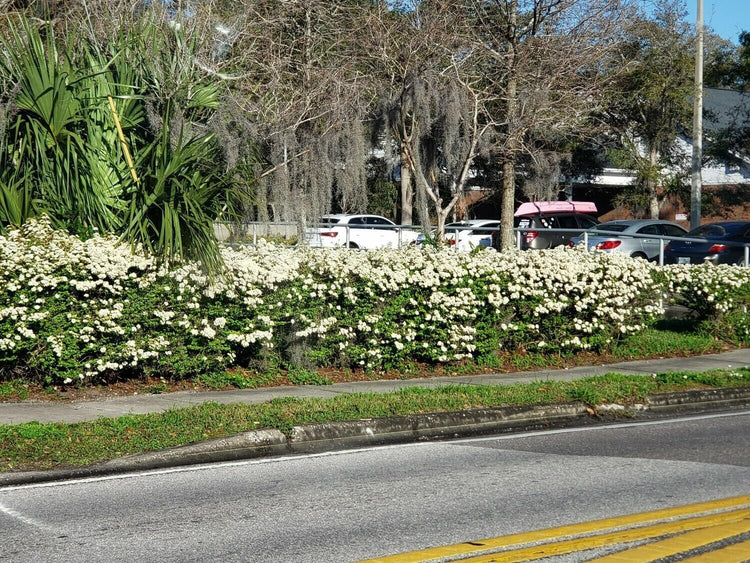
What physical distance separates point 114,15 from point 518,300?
358 inches

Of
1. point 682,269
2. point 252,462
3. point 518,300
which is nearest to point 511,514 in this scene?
point 252,462

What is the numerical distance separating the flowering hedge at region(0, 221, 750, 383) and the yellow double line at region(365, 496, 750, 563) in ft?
20.1

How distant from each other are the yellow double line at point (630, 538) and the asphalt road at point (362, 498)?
0.18 metres

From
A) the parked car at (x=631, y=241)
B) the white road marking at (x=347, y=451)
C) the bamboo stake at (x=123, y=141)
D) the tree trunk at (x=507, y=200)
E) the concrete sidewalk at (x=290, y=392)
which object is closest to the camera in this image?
the white road marking at (x=347, y=451)

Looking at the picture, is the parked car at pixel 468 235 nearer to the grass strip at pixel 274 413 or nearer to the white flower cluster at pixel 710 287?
the white flower cluster at pixel 710 287

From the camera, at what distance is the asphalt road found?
240 inches

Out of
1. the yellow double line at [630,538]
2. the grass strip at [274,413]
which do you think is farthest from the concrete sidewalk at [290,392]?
the yellow double line at [630,538]

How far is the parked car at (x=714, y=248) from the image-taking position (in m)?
21.6

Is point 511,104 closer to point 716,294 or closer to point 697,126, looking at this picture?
point 716,294

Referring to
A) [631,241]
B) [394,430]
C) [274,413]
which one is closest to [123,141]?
[274,413]

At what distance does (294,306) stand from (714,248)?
13198 mm

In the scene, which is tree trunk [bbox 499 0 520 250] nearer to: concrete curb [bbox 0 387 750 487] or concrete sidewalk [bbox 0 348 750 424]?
concrete sidewalk [bbox 0 348 750 424]

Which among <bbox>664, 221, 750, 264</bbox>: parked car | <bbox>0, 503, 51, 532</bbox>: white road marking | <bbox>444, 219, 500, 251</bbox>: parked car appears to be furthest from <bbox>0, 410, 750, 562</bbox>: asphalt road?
<bbox>444, 219, 500, 251</bbox>: parked car

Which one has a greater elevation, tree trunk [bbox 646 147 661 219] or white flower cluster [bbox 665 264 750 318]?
tree trunk [bbox 646 147 661 219]
